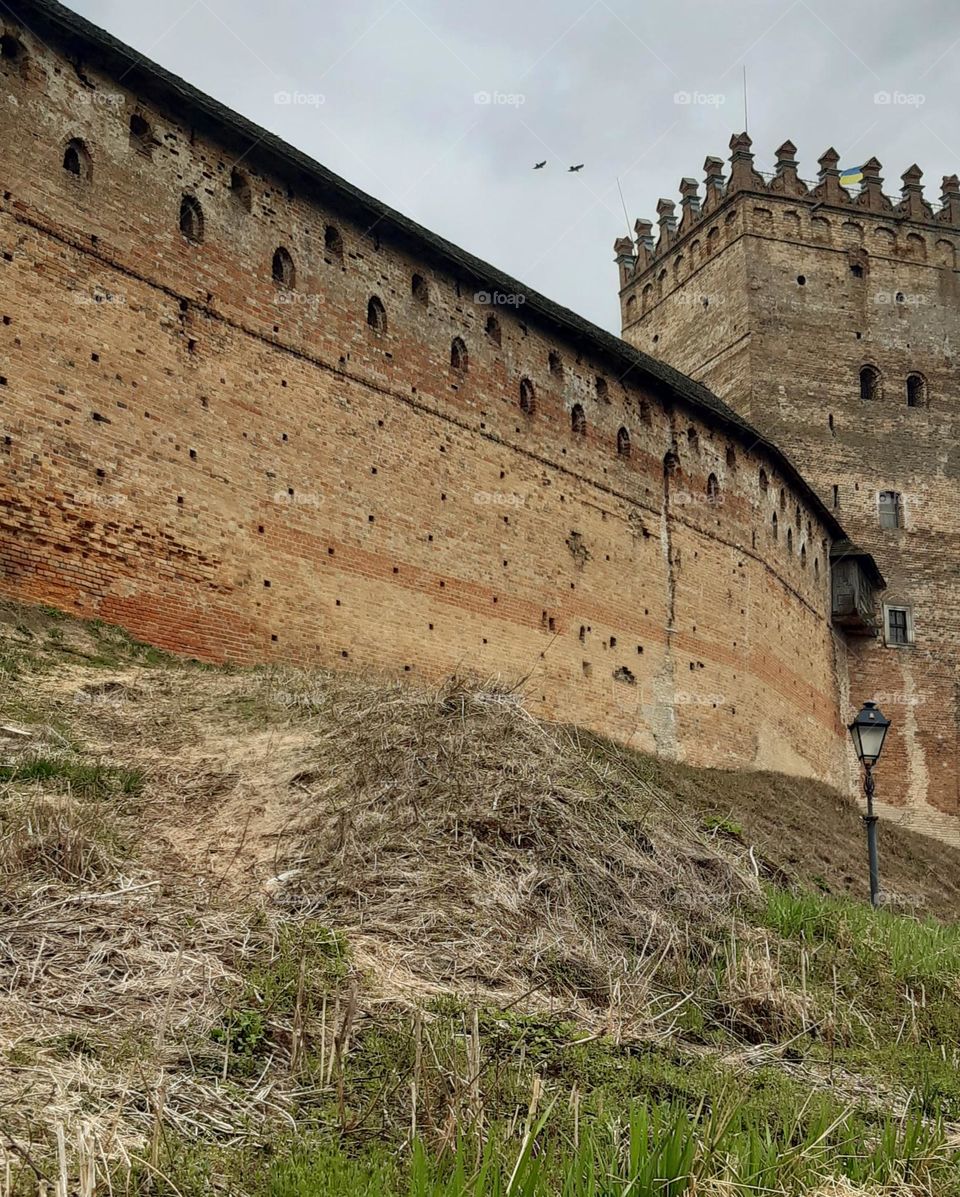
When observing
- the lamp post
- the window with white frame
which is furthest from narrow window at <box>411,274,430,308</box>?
the window with white frame

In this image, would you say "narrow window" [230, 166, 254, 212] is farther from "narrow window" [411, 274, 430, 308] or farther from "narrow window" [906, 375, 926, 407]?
"narrow window" [906, 375, 926, 407]

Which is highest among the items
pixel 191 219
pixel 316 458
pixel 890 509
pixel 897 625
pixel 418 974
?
pixel 890 509

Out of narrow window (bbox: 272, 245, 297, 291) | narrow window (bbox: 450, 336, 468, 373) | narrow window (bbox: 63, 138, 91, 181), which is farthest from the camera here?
narrow window (bbox: 450, 336, 468, 373)

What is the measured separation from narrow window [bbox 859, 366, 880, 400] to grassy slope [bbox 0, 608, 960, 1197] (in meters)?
22.9

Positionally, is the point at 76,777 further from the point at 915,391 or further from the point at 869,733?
the point at 915,391

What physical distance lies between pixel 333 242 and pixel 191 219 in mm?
2210

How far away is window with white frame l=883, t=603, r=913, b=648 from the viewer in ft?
96.2

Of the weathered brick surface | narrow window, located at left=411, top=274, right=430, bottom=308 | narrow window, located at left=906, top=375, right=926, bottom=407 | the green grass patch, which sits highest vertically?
narrow window, located at left=906, top=375, right=926, bottom=407

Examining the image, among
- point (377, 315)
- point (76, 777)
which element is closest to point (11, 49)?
point (377, 315)

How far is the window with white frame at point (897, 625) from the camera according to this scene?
29.3m

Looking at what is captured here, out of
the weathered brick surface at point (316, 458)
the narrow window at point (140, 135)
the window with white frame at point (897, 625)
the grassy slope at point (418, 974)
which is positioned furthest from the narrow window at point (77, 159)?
the window with white frame at point (897, 625)

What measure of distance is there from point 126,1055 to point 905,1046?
360 centimetres

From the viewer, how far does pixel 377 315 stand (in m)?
16.0

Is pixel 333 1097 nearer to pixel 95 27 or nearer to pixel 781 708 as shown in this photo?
pixel 95 27
